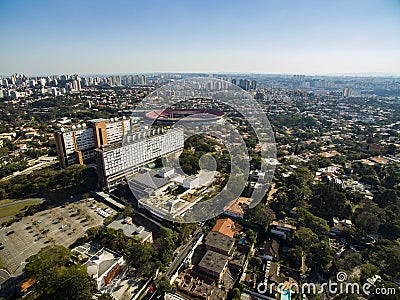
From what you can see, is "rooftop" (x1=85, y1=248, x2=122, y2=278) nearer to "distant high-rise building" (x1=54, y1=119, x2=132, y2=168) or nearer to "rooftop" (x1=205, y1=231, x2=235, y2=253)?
"rooftop" (x1=205, y1=231, x2=235, y2=253)

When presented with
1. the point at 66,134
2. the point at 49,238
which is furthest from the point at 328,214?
the point at 66,134

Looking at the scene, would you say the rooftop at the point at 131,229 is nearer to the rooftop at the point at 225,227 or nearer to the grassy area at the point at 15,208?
the rooftop at the point at 225,227

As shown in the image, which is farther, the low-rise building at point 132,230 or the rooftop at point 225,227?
the rooftop at point 225,227

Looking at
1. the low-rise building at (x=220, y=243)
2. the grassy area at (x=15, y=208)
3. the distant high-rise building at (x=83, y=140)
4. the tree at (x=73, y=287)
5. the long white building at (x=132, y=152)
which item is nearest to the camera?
the tree at (x=73, y=287)

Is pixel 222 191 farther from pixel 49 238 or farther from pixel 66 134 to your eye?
pixel 66 134

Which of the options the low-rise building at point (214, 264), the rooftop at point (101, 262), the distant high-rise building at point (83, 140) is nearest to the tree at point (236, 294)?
the low-rise building at point (214, 264)

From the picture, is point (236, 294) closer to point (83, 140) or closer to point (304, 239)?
point (304, 239)
